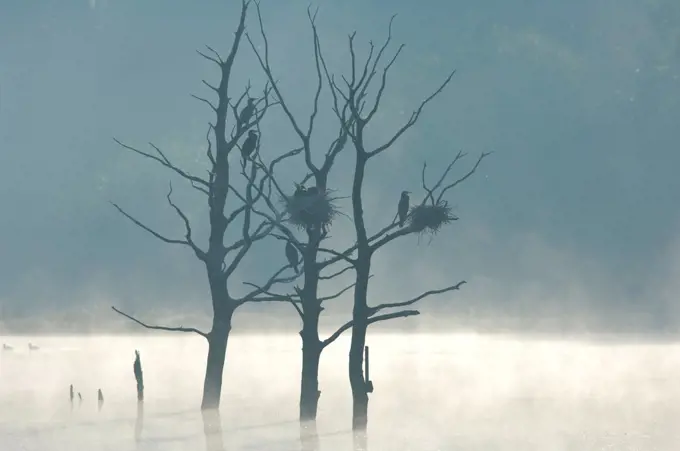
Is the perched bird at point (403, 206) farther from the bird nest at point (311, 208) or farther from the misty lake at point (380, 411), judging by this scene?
the misty lake at point (380, 411)

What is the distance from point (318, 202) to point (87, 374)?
40166 millimetres

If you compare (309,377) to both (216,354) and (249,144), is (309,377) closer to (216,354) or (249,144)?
(216,354)

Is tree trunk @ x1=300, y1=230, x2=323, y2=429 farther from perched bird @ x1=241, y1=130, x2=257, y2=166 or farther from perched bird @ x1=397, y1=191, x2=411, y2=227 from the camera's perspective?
perched bird @ x1=241, y1=130, x2=257, y2=166

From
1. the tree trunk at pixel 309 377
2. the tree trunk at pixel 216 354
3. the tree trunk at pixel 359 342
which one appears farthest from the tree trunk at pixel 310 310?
the tree trunk at pixel 216 354

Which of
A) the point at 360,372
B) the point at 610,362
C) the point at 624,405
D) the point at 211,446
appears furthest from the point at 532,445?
the point at 610,362

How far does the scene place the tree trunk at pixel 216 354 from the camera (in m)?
33.1

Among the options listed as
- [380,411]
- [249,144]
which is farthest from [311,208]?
[380,411]

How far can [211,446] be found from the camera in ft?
98.8

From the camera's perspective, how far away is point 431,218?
92.7ft

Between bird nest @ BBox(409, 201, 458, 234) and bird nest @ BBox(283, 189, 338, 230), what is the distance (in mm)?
1767

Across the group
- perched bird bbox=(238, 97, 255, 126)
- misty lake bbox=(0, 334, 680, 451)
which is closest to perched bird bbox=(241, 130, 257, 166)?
perched bird bbox=(238, 97, 255, 126)

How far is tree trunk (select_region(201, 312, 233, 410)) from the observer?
109ft

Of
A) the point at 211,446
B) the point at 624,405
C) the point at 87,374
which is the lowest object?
the point at 211,446

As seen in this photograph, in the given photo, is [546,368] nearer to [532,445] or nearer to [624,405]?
[624,405]
